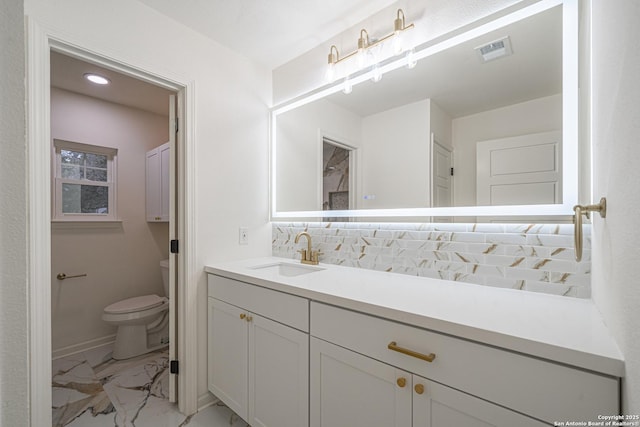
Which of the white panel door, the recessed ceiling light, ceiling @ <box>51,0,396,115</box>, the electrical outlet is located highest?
ceiling @ <box>51,0,396,115</box>

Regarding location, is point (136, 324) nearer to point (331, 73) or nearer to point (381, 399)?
point (381, 399)

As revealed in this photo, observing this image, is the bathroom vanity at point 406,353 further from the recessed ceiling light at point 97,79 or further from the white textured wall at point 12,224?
the recessed ceiling light at point 97,79

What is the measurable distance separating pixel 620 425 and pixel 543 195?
0.81m

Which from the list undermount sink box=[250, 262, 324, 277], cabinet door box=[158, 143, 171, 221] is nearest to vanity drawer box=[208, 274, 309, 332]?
undermount sink box=[250, 262, 324, 277]

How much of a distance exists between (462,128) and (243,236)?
1.54m

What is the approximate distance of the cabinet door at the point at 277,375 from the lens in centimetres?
122

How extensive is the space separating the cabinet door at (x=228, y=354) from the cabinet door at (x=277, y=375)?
0.24 feet

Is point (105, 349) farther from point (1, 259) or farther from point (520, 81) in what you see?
point (520, 81)

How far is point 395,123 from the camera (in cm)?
165

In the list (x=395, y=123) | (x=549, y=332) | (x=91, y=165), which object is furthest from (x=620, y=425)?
(x=91, y=165)

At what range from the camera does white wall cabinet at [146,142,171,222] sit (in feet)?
8.91

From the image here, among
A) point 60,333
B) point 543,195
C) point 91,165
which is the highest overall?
point 91,165

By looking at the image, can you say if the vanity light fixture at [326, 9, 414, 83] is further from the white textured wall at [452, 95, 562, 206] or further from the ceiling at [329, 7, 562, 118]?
the white textured wall at [452, 95, 562, 206]

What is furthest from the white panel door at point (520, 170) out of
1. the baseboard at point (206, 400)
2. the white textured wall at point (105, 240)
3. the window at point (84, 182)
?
the window at point (84, 182)
